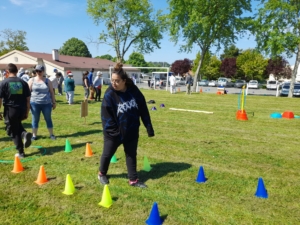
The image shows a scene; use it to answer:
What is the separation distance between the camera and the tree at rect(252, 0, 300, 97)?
2214 cm

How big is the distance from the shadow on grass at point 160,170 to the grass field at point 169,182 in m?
0.02

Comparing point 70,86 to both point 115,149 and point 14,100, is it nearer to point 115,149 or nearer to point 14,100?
point 14,100

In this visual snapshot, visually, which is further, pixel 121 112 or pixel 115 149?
pixel 115 149

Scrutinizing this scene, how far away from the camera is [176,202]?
345 cm

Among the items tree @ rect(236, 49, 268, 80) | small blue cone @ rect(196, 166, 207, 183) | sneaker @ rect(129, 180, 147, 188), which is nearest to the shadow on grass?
sneaker @ rect(129, 180, 147, 188)

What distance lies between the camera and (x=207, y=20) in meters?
24.3

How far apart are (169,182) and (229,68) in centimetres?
5755

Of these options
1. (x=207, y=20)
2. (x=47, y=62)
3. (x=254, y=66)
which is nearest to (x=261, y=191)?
(x=207, y=20)

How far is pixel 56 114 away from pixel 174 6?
1999 centimetres

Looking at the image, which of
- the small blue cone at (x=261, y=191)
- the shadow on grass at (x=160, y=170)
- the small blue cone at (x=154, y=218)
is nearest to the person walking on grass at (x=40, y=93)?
the shadow on grass at (x=160, y=170)

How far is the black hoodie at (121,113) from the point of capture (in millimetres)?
3547

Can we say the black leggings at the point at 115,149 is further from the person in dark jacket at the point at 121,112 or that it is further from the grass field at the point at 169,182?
the grass field at the point at 169,182

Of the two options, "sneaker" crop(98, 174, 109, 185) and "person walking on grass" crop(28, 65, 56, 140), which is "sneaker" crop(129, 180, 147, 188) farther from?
"person walking on grass" crop(28, 65, 56, 140)

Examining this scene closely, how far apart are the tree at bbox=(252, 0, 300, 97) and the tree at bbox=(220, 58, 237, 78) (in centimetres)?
3443
